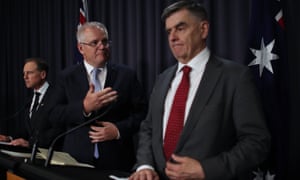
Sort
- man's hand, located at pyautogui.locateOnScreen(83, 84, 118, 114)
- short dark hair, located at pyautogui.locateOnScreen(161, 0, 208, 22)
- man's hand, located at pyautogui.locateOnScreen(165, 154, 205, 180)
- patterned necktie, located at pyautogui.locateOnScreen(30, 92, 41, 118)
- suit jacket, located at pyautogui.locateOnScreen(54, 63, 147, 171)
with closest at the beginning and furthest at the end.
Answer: man's hand, located at pyautogui.locateOnScreen(165, 154, 205, 180) < short dark hair, located at pyautogui.locateOnScreen(161, 0, 208, 22) < man's hand, located at pyautogui.locateOnScreen(83, 84, 118, 114) < suit jacket, located at pyautogui.locateOnScreen(54, 63, 147, 171) < patterned necktie, located at pyautogui.locateOnScreen(30, 92, 41, 118)

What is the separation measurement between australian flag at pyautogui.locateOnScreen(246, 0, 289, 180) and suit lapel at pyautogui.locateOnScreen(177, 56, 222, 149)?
24.2 inches

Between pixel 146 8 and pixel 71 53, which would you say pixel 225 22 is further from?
pixel 71 53

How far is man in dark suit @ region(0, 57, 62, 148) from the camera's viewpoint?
2822mm

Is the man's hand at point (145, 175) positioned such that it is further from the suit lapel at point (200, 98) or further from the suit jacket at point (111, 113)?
the suit jacket at point (111, 113)

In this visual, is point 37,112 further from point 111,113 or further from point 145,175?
point 145,175

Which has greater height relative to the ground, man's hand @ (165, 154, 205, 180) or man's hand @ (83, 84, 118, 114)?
man's hand @ (83, 84, 118, 114)

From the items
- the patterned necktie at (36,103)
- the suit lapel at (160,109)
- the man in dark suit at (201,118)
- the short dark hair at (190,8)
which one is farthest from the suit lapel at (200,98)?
the patterned necktie at (36,103)

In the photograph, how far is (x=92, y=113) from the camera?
74.8 inches

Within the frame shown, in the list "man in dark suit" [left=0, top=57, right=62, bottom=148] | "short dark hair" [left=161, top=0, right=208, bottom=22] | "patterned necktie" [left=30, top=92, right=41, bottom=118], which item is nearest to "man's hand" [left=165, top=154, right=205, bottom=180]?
"short dark hair" [left=161, top=0, right=208, bottom=22]

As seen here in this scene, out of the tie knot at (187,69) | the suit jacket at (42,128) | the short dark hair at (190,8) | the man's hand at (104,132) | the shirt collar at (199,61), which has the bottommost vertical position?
the suit jacket at (42,128)

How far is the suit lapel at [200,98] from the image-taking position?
1.47 metres

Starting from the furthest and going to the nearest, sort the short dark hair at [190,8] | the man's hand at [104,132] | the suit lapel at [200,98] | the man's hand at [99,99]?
the man's hand at [104,132] → the man's hand at [99,99] → the short dark hair at [190,8] → the suit lapel at [200,98]

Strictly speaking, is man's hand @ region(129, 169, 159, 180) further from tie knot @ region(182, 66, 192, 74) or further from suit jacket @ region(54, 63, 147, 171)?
suit jacket @ region(54, 63, 147, 171)

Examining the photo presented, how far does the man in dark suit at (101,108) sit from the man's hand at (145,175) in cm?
52
